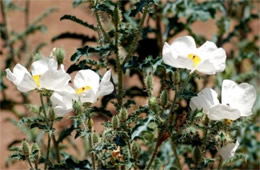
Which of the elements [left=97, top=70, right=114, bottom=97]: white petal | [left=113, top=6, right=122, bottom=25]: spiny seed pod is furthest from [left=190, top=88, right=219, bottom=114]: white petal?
[left=113, top=6, right=122, bottom=25]: spiny seed pod

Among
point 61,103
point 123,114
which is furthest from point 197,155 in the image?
point 61,103

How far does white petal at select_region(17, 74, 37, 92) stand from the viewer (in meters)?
2.34

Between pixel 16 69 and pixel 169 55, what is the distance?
629 mm

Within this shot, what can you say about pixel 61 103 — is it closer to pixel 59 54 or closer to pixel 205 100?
pixel 59 54

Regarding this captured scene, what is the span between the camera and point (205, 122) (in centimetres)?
248

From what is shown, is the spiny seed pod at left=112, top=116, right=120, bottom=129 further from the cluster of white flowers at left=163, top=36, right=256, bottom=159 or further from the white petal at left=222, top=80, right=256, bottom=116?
the white petal at left=222, top=80, right=256, bottom=116

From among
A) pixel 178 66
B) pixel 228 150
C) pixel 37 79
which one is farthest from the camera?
pixel 228 150

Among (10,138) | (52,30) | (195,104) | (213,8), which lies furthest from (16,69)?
(52,30)

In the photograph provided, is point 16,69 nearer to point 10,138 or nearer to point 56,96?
point 56,96

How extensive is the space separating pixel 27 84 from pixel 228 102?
0.82 meters

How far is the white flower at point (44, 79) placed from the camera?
2352 mm

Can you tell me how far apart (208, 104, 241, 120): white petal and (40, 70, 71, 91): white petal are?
586 mm

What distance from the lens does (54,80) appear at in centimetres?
237

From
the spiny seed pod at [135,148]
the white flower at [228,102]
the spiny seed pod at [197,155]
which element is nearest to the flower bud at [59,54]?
the spiny seed pod at [135,148]
